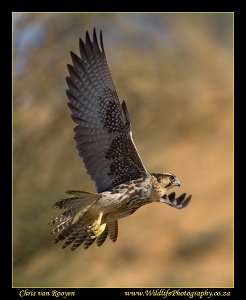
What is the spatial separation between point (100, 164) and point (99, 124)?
0.38 meters

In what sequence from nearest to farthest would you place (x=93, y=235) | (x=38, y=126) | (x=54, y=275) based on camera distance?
1. (x=93, y=235)
2. (x=54, y=275)
3. (x=38, y=126)

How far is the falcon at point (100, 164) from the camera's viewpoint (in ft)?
22.2

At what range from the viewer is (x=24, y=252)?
37.3 feet

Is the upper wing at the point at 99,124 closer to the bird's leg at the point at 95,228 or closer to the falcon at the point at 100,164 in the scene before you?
the falcon at the point at 100,164

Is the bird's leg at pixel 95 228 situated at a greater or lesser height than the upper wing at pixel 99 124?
lesser

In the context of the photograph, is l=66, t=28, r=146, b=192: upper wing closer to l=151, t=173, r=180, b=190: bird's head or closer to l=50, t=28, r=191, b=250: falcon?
l=50, t=28, r=191, b=250: falcon

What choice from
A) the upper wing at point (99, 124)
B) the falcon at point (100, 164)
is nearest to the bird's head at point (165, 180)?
the falcon at point (100, 164)

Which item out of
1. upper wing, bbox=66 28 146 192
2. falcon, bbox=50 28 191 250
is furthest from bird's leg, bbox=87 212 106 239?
upper wing, bbox=66 28 146 192

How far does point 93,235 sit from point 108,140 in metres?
0.90

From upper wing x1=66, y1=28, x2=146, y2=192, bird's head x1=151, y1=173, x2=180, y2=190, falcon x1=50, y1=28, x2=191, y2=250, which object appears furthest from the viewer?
bird's head x1=151, y1=173, x2=180, y2=190

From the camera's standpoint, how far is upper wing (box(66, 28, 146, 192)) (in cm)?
697

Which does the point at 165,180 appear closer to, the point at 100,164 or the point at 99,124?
the point at 100,164

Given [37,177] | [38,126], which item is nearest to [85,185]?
[37,177]
